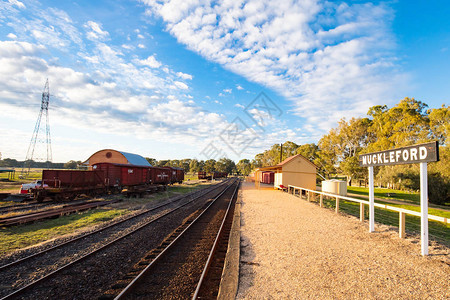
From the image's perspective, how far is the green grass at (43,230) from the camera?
25.0 feet

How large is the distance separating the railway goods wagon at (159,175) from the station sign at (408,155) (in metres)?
23.6

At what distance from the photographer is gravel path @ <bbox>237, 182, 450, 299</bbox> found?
13.3 ft

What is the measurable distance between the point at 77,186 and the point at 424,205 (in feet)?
71.2

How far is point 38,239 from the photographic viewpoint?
8062 millimetres

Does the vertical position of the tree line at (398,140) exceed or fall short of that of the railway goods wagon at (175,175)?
it exceeds it

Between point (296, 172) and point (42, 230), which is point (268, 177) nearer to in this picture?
point (296, 172)

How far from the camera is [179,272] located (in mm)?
5262

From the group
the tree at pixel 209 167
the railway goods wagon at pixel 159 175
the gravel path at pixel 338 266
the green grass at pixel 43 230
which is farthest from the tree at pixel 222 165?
the gravel path at pixel 338 266

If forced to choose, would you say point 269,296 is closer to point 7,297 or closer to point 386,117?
point 7,297

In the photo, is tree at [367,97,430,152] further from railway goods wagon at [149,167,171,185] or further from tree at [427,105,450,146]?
railway goods wagon at [149,167,171,185]

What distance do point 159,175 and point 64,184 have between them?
41.7 feet

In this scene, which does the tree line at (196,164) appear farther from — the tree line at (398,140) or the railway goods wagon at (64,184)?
the railway goods wagon at (64,184)

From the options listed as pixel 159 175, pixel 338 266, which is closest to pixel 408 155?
pixel 338 266

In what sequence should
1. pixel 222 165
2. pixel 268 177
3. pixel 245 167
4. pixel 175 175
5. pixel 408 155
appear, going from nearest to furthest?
pixel 408 155 < pixel 175 175 < pixel 268 177 < pixel 222 165 < pixel 245 167
